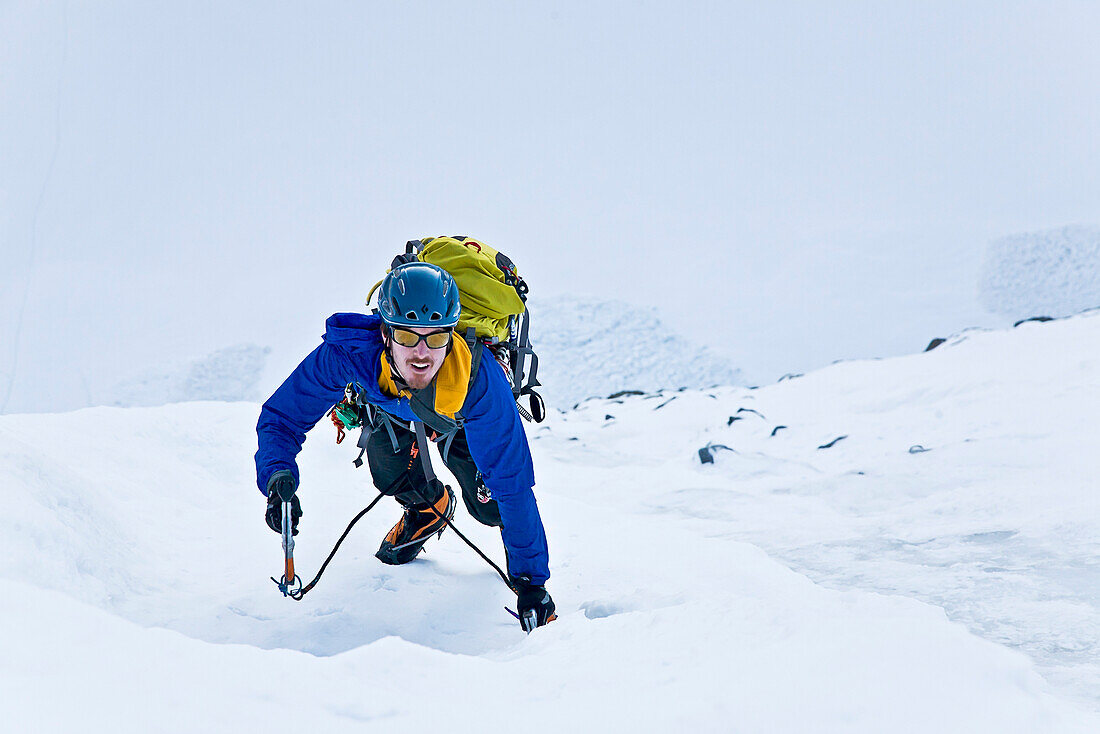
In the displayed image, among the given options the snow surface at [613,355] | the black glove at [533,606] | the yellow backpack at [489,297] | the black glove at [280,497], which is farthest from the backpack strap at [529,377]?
the snow surface at [613,355]

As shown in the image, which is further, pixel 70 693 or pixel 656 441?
pixel 656 441

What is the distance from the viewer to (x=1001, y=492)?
484 cm

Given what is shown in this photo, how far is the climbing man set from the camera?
2.88m

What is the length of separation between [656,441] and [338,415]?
5.84 m

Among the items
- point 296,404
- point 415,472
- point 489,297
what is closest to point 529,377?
point 489,297

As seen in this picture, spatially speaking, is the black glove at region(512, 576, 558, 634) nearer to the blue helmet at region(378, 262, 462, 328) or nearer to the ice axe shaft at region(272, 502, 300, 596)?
the ice axe shaft at region(272, 502, 300, 596)

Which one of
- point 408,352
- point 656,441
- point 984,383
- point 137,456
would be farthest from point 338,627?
point 984,383

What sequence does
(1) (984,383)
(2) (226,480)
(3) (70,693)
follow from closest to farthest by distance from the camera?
(3) (70,693)
(2) (226,480)
(1) (984,383)

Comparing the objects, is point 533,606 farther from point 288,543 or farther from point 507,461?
point 288,543

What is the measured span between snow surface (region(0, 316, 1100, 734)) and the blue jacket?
1.42 ft

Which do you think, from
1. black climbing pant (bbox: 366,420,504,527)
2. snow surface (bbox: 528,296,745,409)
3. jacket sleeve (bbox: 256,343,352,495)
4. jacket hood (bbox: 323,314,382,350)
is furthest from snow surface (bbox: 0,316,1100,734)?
snow surface (bbox: 528,296,745,409)

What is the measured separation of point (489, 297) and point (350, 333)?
653 millimetres

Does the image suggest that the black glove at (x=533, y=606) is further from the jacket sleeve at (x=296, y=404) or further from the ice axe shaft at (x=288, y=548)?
the jacket sleeve at (x=296, y=404)

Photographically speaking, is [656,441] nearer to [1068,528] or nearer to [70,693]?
[1068,528]
